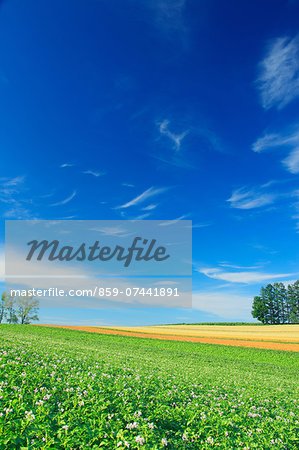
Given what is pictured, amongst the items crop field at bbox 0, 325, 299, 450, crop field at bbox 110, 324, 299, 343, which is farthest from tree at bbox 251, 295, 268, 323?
crop field at bbox 0, 325, 299, 450

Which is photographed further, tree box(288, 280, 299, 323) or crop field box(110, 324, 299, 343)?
tree box(288, 280, 299, 323)

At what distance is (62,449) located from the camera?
18.4 feet

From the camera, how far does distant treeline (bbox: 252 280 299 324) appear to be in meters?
120

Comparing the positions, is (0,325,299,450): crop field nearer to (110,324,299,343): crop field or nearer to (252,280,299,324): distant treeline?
(110,324,299,343): crop field

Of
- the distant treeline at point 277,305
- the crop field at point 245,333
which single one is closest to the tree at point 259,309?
the distant treeline at point 277,305

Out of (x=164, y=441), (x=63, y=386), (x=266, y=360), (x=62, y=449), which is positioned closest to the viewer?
(x=62, y=449)

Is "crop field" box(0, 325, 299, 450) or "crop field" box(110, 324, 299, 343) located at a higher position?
"crop field" box(0, 325, 299, 450)

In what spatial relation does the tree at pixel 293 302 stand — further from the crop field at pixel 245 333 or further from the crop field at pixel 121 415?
the crop field at pixel 121 415

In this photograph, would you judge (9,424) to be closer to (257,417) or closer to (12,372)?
(12,372)

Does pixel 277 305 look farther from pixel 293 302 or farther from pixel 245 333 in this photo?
pixel 245 333

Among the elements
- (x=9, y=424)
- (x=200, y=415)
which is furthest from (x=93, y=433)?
(x=200, y=415)

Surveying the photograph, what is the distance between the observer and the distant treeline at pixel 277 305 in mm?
120438

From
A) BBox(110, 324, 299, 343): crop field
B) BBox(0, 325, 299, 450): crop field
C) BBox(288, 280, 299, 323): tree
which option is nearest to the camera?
BBox(0, 325, 299, 450): crop field

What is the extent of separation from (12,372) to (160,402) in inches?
195
